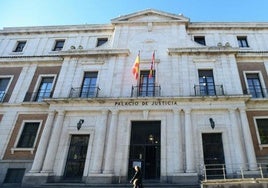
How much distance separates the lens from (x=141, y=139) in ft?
49.5

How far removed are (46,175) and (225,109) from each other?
40.9 feet

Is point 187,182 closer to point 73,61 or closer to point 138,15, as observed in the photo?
point 73,61

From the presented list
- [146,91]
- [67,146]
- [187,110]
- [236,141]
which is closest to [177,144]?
[187,110]

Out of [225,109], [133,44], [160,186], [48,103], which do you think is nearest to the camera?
[160,186]

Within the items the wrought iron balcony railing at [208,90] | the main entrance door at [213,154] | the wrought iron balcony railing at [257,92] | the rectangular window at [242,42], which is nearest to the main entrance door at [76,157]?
the main entrance door at [213,154]

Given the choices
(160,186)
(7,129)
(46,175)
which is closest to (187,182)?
(160,186)

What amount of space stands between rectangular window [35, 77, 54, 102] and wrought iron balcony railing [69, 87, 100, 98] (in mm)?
→ 2518

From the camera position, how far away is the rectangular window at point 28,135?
1616cm

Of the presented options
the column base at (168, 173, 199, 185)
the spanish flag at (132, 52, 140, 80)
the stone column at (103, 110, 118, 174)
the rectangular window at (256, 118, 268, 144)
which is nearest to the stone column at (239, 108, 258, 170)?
the rectangular window at (256, 118, 268, 144)

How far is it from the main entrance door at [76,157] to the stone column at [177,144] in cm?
603

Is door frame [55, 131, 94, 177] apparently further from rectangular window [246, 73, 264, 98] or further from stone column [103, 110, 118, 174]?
rectangular window [246, 73, 264, 98]

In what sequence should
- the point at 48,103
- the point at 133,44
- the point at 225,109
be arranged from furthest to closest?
1. the point at 133,44
2. the point at 48,103
3. the point at 225,109

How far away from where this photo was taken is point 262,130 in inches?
607

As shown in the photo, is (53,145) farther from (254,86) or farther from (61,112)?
(254,86)
